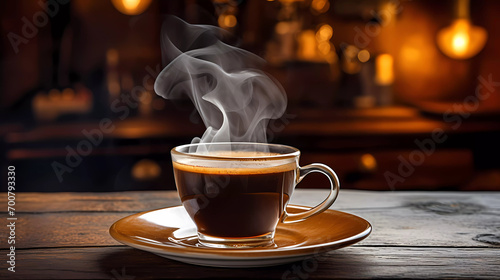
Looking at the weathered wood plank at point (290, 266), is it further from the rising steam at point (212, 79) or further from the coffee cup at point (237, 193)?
the rising steam at point (212, 79)

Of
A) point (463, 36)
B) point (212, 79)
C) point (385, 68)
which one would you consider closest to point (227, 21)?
point (212, 79)

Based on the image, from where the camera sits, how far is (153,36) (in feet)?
10.0

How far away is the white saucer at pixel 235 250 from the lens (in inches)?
23.0

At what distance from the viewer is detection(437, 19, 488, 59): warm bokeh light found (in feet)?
10.3

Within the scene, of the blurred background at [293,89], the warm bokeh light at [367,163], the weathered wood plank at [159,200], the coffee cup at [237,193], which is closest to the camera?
the coffee cup at [237,193]

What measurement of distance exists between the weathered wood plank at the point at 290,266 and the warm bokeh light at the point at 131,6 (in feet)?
7.86

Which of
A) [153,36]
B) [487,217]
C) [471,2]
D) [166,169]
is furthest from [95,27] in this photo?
[487,217]

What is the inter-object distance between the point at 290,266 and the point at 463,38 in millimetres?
2809

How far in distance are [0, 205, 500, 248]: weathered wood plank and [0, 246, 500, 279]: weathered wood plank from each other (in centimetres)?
4

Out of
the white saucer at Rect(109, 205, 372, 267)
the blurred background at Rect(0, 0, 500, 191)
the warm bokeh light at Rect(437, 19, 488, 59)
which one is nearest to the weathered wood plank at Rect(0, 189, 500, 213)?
the white saucer at Rect(109, 205, 372, 267)

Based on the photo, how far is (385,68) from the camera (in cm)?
318

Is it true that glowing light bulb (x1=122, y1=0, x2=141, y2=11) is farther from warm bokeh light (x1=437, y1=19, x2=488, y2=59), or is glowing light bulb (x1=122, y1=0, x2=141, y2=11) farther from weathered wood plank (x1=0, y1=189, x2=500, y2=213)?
weathered wood plank (x1=0, y1=189, x2=500, y2=213)

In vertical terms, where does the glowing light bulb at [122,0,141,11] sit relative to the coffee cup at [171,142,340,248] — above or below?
above

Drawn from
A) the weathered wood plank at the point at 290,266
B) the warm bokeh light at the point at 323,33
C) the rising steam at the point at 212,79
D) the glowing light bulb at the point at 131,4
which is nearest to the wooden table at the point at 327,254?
the weathered wood plank at the point at 290,266
